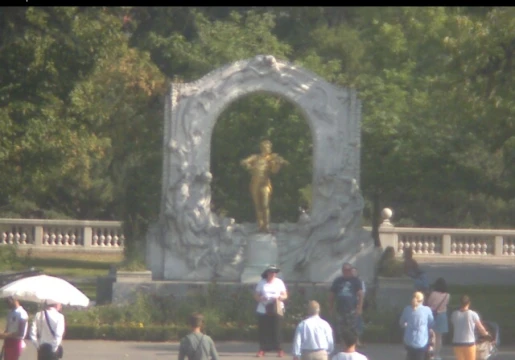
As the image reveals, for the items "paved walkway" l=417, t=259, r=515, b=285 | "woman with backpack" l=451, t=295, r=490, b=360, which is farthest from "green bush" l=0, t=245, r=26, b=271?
"woman with backpack" l=451, t=295, r=490, b=360

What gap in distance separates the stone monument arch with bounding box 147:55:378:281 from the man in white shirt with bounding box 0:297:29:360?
10310 mm

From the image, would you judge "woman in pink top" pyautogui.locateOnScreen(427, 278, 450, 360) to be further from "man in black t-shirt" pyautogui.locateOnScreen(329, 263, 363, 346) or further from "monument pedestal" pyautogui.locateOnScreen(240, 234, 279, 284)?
"monument pedestal" pyautogui.locateOnScreen(240, 234, 279, 284)

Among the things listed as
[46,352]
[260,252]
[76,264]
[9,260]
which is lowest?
[46,352]

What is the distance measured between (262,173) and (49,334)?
11.7 m

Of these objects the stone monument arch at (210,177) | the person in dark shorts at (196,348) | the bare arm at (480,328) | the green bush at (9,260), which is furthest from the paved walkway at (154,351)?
the green bush at (9,260)

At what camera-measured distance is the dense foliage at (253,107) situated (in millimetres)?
28641

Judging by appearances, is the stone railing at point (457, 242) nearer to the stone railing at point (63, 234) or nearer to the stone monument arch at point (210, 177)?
the stone railing at point (63, 234)

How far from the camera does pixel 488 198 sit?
159ft

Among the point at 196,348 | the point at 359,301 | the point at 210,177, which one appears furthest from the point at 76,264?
the point at 196,348

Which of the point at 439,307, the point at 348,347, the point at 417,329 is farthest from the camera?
A: the point at 439,307

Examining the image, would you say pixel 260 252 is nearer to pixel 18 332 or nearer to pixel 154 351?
pixel 154 351

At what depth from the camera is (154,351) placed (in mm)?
22750

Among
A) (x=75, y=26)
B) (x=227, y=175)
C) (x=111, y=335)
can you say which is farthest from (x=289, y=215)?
(x=111, y=335)

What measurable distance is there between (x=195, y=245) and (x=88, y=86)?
8.85m
